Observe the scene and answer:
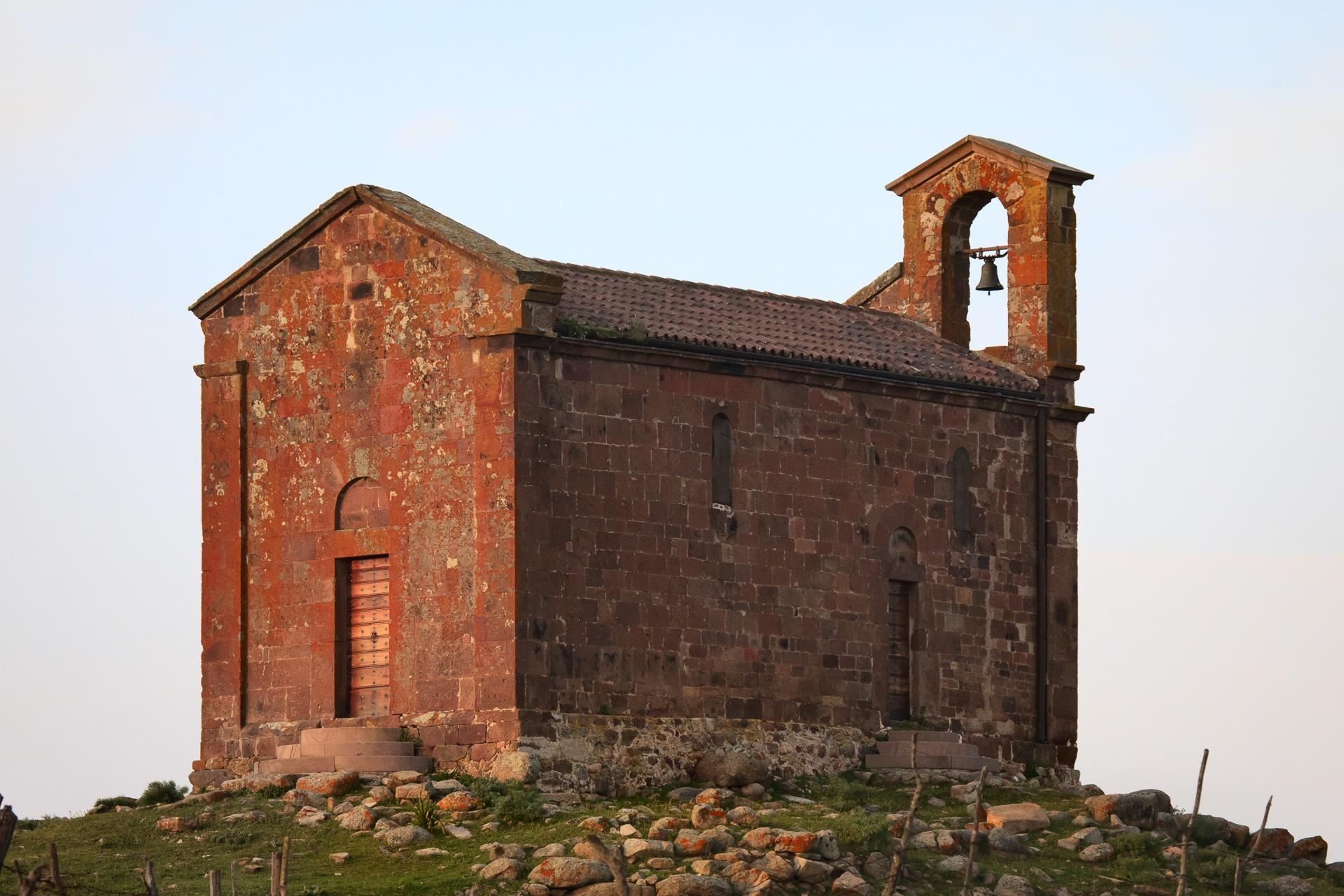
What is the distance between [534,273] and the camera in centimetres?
4188

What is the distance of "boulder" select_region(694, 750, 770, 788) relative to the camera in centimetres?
4250

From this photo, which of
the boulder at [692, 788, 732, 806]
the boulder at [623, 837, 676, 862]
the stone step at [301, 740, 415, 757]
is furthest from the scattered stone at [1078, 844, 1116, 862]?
the stone step at [301, 740, 415, 757]

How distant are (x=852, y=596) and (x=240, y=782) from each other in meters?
9.40

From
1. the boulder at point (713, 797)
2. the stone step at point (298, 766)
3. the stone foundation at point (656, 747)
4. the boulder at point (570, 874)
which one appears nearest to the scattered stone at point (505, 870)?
the boulder at point (570, 874)

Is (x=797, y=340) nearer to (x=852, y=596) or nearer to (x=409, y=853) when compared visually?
(x=852, y=596)

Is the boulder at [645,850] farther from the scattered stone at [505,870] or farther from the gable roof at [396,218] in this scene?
the gable roof at [396,218]

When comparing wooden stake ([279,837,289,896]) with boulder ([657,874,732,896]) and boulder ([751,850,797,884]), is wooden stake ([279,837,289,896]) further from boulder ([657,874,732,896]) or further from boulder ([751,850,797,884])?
boulder ([751,850,797,884])

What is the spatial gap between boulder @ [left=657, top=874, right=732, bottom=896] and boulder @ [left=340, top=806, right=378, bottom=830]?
15.6ft

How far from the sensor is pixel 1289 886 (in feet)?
137

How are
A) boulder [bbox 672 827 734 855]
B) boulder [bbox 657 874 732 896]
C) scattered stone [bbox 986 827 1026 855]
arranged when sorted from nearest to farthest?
boulder [bbox 657 874 732 896], boulder [bbox 672 827 734 855], scattered stone [bbox 986 827 1026 855]

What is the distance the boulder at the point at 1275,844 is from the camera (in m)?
43.6

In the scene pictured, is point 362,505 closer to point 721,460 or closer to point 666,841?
point 721,460

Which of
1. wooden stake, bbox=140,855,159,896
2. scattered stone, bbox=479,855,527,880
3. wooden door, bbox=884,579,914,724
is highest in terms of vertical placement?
wooden door, bbox=884,579,914,724

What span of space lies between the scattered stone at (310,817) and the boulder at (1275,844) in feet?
43.6
